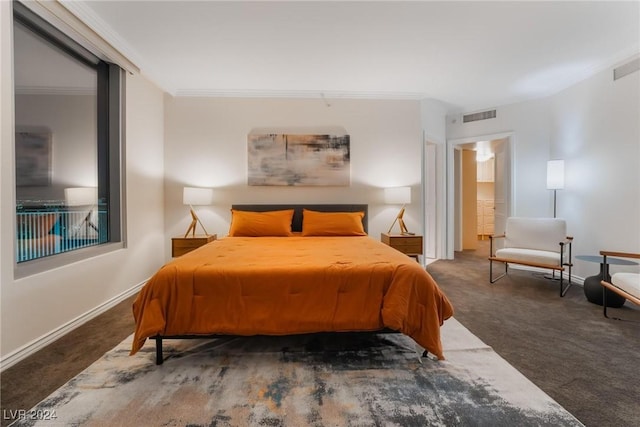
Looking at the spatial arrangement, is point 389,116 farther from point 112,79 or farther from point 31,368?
point 31,368

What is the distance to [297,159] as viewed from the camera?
434cm

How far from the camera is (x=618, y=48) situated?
10.4 feet

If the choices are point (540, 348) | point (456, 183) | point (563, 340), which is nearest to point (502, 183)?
point (456, 183)

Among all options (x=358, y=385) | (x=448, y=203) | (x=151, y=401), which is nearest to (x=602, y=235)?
(x=448, y=203)

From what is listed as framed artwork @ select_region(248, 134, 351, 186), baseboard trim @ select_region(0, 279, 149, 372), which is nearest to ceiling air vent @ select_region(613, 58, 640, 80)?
framed artwork @ select_region(248, 134, 351, 186)

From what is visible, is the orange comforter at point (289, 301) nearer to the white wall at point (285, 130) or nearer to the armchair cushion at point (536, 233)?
the white wall at point (285, 130)

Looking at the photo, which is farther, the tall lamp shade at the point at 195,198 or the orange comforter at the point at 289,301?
the tall lamp shade at the point at 195,198

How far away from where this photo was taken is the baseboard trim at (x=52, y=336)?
195cm

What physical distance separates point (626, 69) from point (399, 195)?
9.33ft

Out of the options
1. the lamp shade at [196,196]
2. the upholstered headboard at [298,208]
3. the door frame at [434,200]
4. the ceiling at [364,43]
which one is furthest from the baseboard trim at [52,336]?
the door frame at [434,200]

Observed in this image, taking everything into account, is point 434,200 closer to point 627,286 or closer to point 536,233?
point 536,233

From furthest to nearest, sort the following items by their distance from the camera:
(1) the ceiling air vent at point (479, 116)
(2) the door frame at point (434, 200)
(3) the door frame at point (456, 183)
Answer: (2) the door frame at point (434, 200) < (1) the ceiling air vent at point (479, 116) < (3) the door frame at point (456, 183)

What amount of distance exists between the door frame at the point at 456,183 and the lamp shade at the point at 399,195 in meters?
1.55

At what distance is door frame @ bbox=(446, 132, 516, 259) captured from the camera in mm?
4742
